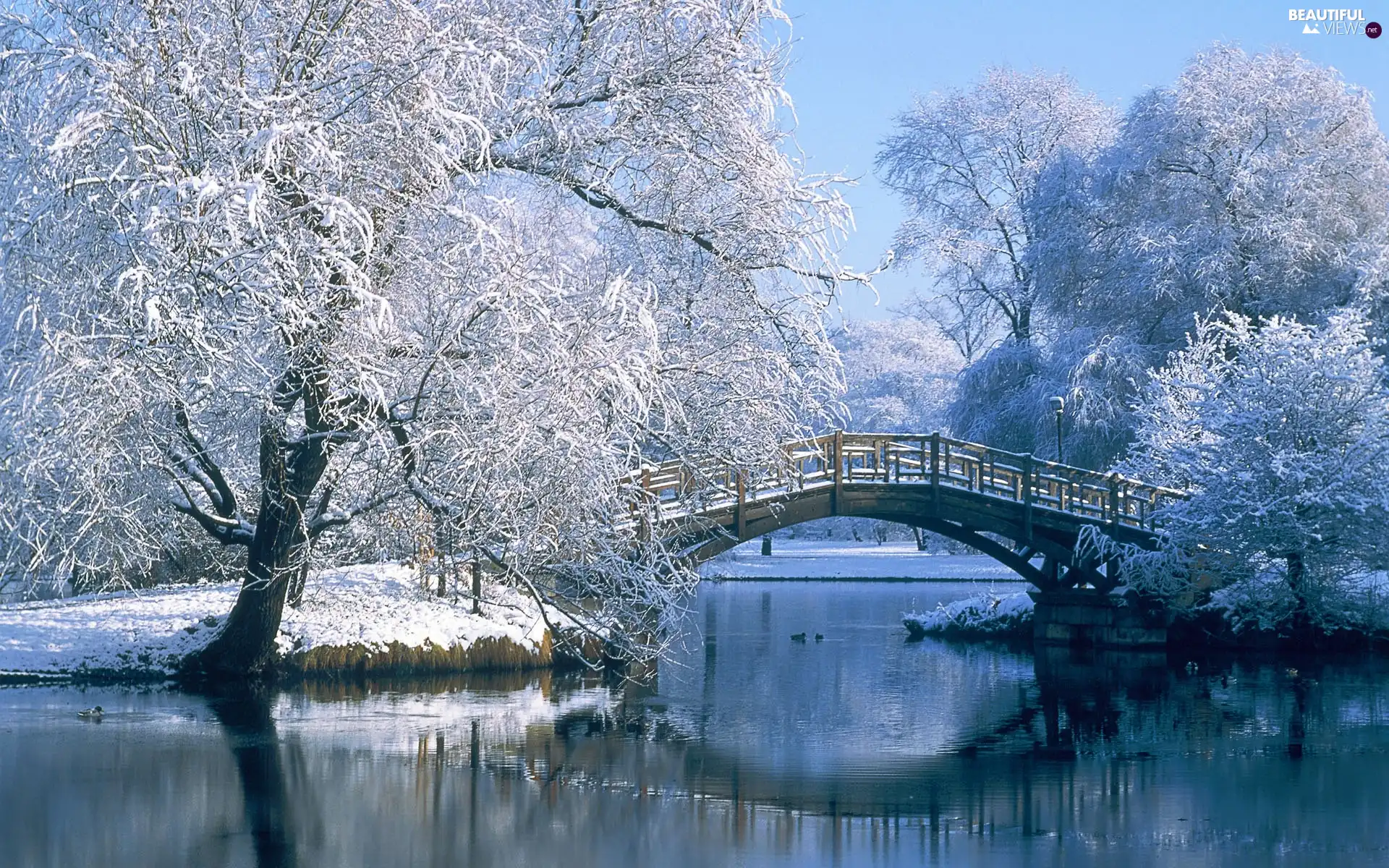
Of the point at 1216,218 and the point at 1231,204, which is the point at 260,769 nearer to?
the point at 1231,204

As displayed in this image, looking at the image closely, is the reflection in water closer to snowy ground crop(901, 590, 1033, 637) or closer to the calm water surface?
the calm water surface

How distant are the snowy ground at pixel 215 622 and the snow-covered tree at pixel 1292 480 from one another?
10.7 meters

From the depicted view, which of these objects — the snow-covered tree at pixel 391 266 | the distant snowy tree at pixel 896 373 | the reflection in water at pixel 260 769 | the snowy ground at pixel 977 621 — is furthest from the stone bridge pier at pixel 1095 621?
the distant snowy tree at pixel 896 373

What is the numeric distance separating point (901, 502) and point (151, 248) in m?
15.9

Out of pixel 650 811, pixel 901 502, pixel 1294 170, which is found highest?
pixel 1294 170

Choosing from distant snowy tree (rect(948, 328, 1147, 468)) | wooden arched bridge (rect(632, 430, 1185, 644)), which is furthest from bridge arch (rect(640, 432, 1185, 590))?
distant snowy tree (rect(948, 328, 1147, 468))

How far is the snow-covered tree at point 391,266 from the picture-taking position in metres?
13.1

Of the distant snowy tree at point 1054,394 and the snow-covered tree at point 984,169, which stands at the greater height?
the snow-covered tree at point 984,169

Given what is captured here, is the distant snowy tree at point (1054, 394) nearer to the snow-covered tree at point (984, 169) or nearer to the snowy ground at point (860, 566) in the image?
the snow-covered tree at point (984, 169)

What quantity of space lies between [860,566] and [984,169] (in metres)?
20.0

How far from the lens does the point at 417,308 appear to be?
14.7 meters

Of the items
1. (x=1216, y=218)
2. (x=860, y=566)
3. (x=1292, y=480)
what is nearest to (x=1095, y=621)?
(x=1292, y=480)

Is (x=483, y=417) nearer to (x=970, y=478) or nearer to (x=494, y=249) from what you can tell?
(x=494, y=249)

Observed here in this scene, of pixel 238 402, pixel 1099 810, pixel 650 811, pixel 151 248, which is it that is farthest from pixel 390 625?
pixel 1099 810
